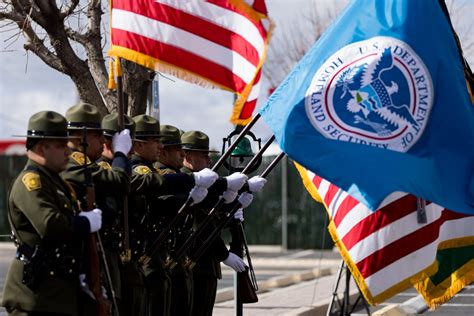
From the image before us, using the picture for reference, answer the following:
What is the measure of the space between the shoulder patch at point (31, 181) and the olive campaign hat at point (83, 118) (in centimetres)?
86

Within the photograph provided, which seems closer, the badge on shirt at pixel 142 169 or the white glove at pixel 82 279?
the white glove at pixel 82 279

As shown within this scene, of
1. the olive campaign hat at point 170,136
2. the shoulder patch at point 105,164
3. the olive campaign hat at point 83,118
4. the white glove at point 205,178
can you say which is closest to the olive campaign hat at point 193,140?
the olive campaign hat at point 170,136

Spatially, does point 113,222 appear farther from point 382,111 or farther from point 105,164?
point 382,111

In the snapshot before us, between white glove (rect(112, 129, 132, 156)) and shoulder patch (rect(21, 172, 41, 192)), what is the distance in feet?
3.26

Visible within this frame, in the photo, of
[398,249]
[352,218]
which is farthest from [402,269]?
[352,218]

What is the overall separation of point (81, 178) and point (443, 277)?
450 centimetres

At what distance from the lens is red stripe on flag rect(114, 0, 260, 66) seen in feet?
29.1

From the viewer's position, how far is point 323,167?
819cm

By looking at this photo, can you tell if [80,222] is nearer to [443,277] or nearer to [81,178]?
[81,178]

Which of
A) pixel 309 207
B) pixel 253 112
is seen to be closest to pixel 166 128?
pixel 253 112

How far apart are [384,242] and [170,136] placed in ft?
6.59

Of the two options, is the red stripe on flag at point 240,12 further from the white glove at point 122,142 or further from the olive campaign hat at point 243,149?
the olive campaign hat at point 243,149

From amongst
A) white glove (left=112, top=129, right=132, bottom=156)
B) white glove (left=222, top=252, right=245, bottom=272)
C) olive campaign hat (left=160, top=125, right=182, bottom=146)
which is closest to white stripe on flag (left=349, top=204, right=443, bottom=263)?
white glove (left=222, top=252, right=245, bottom=272)

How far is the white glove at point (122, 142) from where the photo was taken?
7656mm
